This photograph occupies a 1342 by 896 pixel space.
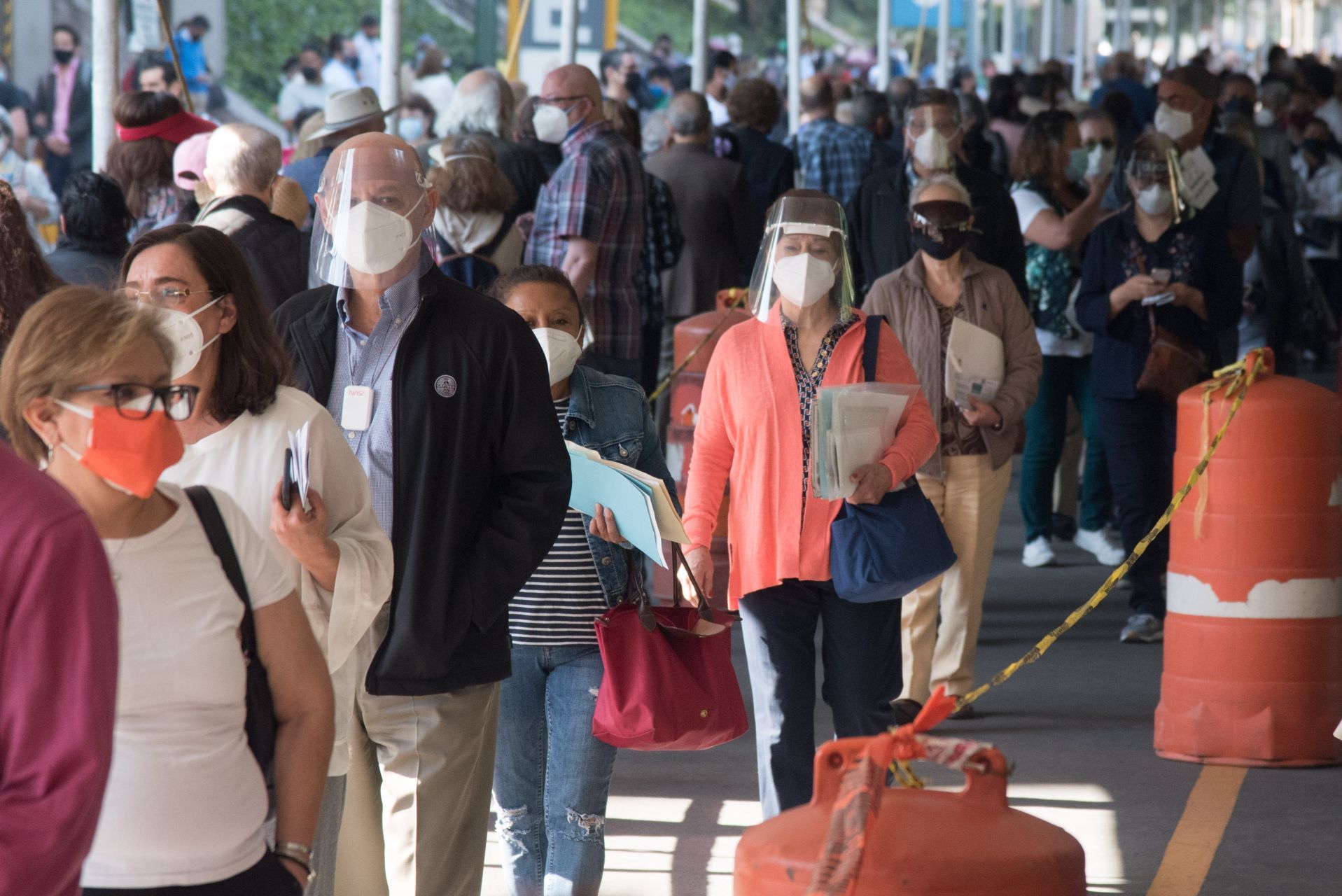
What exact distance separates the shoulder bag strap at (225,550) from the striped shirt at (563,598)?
1898mm

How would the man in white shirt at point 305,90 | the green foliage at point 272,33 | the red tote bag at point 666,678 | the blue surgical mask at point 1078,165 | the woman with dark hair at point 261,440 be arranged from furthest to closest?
the green foliage at point 272,33 < the man in white shirt at point 305,90 < the blue surgical mask at point 1078,165 < the red tote bag at point 666,678 < the woman with dark hair at point 261,440

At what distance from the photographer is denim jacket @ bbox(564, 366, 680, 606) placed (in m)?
4.72

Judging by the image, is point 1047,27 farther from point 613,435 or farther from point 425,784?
point 425,784

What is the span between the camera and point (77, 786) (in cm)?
206

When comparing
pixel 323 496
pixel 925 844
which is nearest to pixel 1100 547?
pixel 323 496

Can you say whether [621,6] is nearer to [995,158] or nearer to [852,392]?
[995,158]

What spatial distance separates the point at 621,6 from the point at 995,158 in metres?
34.3

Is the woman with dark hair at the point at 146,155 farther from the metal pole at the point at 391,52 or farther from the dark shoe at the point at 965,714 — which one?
the dark shoe at the point at 965,714

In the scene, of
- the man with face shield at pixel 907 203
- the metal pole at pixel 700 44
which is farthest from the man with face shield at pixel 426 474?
the metal pole at pixel 700 44

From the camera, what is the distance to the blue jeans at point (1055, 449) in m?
10.1

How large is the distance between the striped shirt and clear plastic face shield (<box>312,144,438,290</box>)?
2.50 ft

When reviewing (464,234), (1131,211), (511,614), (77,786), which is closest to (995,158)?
(1131,211)

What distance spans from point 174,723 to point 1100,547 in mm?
8354

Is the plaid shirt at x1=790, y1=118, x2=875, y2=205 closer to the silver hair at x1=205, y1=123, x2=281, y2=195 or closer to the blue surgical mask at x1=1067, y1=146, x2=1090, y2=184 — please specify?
the blue surgical mask at x1=1067, y1=146, x2=1090, y2=184
